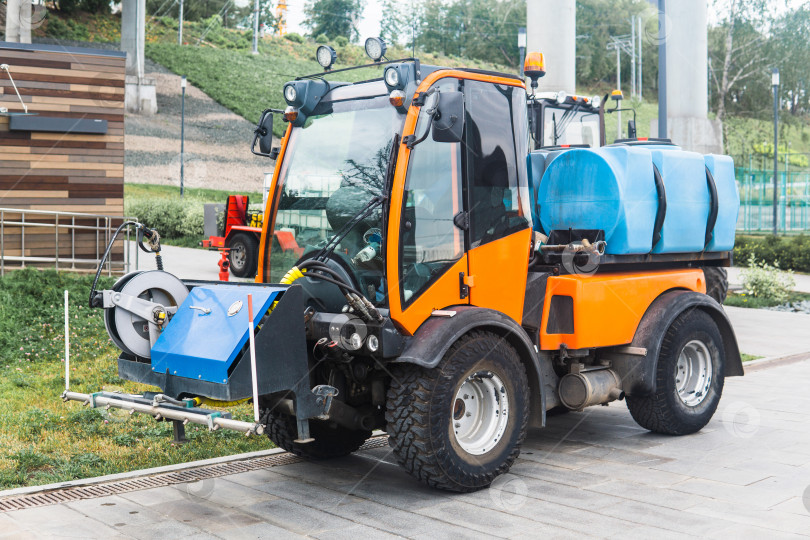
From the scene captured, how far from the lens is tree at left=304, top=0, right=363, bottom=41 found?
6012cm

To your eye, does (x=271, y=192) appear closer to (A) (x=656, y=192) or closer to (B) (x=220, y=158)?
(A) (x=656, y=192)

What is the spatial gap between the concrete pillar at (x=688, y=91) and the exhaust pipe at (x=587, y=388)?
22.5 metres

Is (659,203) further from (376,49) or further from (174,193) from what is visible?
(174,193)

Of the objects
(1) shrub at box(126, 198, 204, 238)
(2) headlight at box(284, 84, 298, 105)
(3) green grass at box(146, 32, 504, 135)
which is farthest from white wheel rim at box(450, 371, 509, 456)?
(3) green grass at box(146, 32, 504, 135)

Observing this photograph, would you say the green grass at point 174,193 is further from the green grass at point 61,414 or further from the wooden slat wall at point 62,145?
the green grass at point 61,414

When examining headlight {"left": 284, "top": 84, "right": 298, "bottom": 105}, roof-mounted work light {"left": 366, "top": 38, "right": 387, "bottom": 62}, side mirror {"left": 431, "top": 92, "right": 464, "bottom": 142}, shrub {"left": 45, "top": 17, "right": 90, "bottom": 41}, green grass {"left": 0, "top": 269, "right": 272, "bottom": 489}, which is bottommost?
green grass {"left": 0, "top": 269, "right": 272, "bottom": 489}

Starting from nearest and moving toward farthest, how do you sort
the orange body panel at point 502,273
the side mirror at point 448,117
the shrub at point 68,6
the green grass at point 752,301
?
the side mirror at point 448,117, the orange body panel at point 502,273, the green grass at point 752,301, the shrub at point 68,6

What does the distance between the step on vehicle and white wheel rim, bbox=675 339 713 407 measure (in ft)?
1.12

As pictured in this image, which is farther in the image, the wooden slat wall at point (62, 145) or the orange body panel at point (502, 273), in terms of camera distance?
the wooden slat wall at point (62, 145)

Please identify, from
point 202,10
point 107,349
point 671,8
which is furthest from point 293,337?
point 202,10

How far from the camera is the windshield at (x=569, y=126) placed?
1152cm

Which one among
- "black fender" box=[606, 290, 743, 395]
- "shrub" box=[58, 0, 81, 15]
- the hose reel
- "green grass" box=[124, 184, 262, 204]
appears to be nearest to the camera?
the hose reel

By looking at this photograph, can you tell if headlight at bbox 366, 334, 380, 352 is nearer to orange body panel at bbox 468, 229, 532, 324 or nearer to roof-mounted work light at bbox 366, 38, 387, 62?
orange body panel at bbox 468, 229, 532, 324

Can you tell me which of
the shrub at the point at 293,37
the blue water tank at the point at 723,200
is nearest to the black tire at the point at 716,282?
the blue water tank at the point at 723,200
